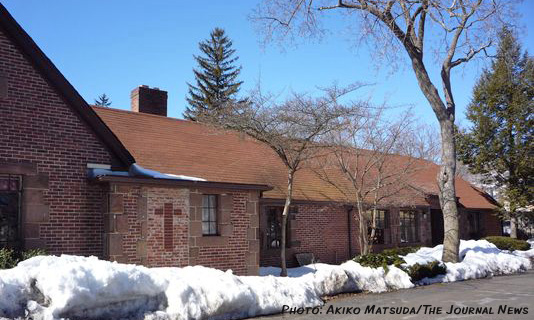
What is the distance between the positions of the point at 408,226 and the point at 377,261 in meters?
9.69

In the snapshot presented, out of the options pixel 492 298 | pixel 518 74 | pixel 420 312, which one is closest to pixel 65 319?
pixel 420 312

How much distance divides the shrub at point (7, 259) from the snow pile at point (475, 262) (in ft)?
33.6

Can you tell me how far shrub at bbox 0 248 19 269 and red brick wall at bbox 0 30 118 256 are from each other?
1.83ft

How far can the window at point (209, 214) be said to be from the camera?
13953 mm

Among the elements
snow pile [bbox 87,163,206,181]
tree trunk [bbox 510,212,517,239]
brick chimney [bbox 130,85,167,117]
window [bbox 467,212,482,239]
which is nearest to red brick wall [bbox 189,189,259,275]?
snow pile [bbox 87,163,206,181]

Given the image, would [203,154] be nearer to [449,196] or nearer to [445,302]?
[449,196]

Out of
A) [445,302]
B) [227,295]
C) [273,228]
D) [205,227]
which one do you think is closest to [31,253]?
[227,295]

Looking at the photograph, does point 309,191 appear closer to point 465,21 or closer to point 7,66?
point 465,21

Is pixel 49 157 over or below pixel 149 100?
below

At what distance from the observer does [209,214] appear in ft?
46.1

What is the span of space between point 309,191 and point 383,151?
2.89m

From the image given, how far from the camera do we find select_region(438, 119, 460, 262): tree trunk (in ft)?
58.7

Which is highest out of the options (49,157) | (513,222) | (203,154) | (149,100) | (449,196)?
(149,100)

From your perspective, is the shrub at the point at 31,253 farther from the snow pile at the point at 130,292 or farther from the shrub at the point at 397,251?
the shrub at the point at 397,251
